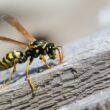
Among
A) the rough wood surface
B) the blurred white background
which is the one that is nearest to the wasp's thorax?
the rough wood surface

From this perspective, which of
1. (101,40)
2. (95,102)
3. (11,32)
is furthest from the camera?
(11,32)

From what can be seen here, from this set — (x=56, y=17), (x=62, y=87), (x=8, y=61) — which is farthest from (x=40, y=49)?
(x=56, y=17)

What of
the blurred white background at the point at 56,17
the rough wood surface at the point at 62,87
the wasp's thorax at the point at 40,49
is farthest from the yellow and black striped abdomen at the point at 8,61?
the blurred white background at the point at 56,17

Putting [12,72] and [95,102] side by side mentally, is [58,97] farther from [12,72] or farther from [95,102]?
[12,72]

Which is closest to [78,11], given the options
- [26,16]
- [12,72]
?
[26,16]

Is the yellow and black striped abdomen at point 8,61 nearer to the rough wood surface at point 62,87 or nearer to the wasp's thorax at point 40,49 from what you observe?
the wasp's thorax at point 40,49

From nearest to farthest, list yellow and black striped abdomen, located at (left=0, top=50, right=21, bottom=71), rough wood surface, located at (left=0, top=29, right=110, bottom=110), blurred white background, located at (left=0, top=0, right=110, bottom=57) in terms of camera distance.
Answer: rough wood surface, located at (left=0, top=29, right=110, bottom=110) → yellow and black striped abdomen, located at (left=0, top=50, right=21, bottom=71) → blurred white background, located at (left=0, top=0, right=110, bottom=57)

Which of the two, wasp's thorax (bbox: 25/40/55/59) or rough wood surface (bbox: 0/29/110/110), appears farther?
wasp's thorax (bbox: 25/40/55/59)

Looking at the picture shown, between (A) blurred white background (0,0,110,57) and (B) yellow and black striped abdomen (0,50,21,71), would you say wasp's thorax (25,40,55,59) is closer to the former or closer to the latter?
(B) yellow and black striped abdomen (0,50,21,71)
